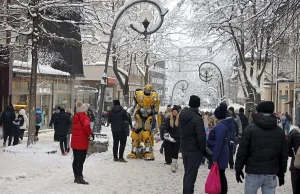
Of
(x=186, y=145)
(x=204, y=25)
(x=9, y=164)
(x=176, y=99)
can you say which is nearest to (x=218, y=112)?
(x=186, y=145)

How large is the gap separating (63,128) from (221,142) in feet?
25.5

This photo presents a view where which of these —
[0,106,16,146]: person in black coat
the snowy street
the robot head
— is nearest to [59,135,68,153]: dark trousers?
the snowy street

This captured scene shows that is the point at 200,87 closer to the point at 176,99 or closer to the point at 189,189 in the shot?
the point at 176,99

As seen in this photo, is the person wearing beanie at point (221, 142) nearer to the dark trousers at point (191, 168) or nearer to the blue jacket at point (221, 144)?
the blue jacket at point (221, 144)

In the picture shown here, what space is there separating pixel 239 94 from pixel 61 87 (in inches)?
1939

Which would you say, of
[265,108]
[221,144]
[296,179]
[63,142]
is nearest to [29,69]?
[63,142]

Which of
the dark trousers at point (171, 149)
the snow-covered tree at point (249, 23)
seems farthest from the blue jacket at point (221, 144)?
the dark trousers at point (171, 149)

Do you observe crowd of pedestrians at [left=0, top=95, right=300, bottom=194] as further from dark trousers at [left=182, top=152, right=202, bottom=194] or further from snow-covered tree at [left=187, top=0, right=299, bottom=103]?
snow-covered tree at [left=187, top=0, right=299, bottom=103]

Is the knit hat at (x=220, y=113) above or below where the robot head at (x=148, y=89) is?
below

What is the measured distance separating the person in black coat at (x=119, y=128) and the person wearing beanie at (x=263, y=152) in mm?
7210

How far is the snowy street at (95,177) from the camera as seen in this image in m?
8.83

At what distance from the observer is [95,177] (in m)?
10.2

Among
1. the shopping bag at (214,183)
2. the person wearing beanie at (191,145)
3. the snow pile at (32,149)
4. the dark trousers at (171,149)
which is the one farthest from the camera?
the snow pile at (32,149)

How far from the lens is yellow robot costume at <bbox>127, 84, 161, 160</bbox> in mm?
13641
